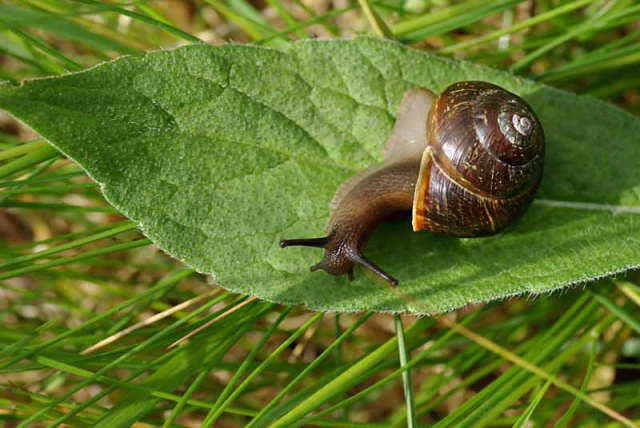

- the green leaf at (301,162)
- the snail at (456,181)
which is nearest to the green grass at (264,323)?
the green leaf at (301,162)

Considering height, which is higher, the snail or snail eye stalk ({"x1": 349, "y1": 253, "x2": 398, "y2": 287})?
the snail

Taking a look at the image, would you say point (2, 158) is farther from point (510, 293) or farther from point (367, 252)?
point (510, 293)

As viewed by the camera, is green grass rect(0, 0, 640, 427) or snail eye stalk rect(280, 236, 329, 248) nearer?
green grass rect(0, 0, 640, 427)

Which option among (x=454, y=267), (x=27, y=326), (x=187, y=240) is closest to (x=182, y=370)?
(x=187, y=240)

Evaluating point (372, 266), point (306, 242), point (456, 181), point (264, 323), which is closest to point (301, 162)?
point (306, 242)

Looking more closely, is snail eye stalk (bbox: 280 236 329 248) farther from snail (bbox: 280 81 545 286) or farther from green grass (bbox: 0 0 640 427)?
green grass (bbox: 0 0 640 427)

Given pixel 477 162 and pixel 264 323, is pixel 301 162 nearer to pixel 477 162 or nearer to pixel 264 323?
pixel 477 162

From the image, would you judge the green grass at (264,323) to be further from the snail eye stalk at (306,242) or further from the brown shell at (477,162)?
the brown shell at (477,162)

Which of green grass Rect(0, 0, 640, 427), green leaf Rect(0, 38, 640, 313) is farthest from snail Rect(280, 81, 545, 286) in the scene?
green grass Rect(0, 0, 640, 427)
